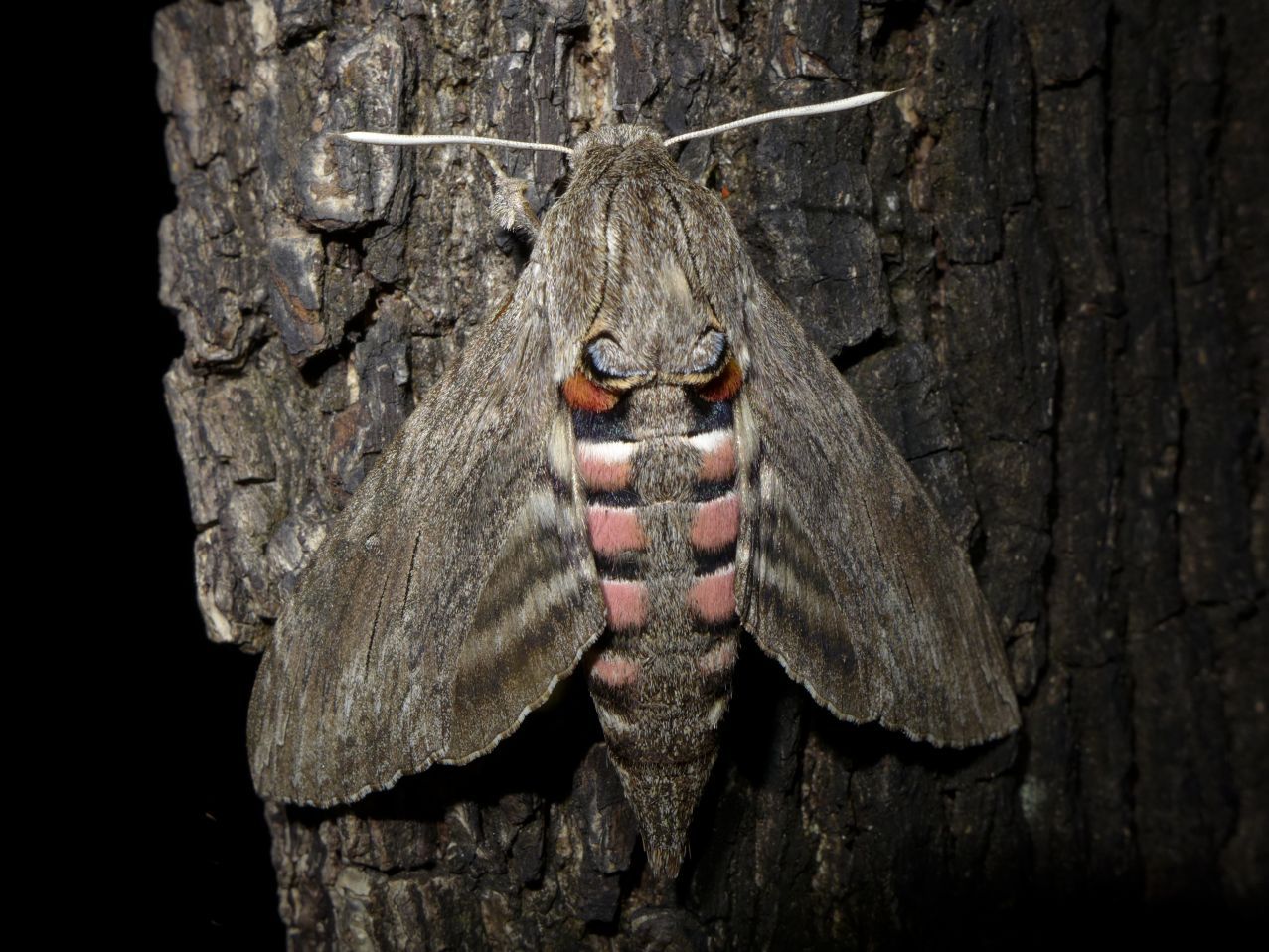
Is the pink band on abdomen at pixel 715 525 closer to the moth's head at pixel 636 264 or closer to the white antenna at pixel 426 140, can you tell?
the moth's head at pixel 636 264

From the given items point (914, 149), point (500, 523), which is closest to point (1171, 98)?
point (914, 149)

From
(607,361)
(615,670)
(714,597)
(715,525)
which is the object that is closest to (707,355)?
(607,361)

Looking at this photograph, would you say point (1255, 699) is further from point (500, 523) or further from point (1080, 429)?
point (500, 523)

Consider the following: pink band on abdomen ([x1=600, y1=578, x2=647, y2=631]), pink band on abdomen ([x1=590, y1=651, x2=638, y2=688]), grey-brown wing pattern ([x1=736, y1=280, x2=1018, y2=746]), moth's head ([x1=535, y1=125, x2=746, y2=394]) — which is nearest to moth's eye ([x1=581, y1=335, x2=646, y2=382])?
moth's head ([x1=535, y1=125, x2=746, y2=394])

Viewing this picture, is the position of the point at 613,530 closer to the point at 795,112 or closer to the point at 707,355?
the point at 707,355

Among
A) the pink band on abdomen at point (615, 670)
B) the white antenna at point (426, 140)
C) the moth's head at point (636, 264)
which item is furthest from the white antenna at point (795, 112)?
the pink band on abdomen at point (615, 670)
